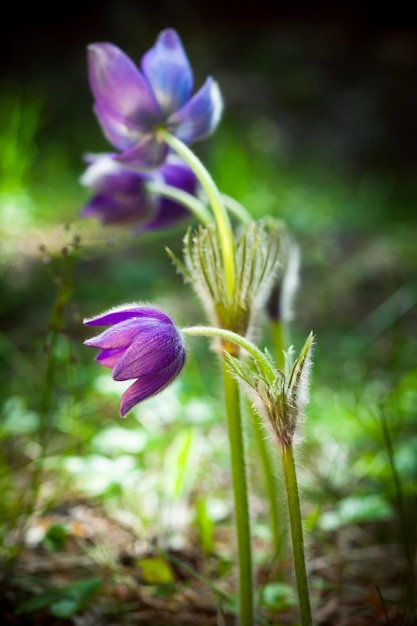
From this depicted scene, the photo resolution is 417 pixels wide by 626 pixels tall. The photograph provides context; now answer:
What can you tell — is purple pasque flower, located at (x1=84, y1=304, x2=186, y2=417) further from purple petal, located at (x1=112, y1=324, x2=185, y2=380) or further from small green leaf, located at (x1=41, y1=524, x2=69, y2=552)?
small green leaf, located at (x1=41, y1=524, x2=69, y2=552)

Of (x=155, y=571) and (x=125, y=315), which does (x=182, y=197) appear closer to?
(x=125, y=315)

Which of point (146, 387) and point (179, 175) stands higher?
point (179, 175)

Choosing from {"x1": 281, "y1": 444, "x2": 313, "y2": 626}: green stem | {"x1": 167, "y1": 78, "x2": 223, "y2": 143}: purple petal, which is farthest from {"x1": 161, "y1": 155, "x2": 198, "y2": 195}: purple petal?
{"x1": 281, "y1": 444, "x2": 313, "y2": 626}: green stem

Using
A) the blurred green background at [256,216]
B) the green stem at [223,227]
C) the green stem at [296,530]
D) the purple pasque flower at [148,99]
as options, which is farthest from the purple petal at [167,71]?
the green stem at [296,530]

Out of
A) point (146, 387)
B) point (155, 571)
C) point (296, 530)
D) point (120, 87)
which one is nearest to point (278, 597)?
point (155, 571)

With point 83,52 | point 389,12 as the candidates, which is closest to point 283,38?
point 389,12

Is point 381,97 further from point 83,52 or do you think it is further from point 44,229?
point 44,229

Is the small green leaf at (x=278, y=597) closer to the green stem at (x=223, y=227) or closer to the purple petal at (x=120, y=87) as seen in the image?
the green stem at (x=223, y=227)
